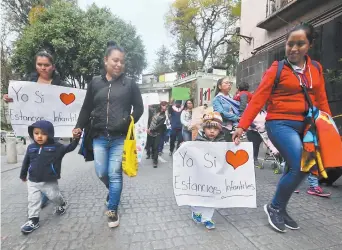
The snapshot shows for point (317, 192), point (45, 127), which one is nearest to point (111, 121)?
point (45, 127)

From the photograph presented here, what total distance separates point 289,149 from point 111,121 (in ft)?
6.15

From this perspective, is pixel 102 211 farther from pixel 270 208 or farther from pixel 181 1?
pixel 181 1

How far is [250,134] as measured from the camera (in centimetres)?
644

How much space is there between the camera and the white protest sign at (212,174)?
9.37 ft

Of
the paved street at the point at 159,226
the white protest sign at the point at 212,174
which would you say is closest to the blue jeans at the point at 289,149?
the white protest sign at the point at 212,174

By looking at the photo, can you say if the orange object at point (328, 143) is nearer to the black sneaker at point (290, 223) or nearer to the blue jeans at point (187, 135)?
the black sneaker at point (290, 223)

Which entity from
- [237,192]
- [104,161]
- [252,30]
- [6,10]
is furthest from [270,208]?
[6,10]

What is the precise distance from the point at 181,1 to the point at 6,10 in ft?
65.2

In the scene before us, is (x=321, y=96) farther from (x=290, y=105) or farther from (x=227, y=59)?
(x=227, y=59)

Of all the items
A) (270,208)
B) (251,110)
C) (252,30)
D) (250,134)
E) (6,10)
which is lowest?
(270,208)

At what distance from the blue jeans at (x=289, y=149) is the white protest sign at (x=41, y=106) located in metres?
2.66

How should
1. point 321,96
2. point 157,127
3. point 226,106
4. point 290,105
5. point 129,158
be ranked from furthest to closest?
point 157,127
point 226,106
point 129,158
point 321,96
point 290,105

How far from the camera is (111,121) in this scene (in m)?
3.02

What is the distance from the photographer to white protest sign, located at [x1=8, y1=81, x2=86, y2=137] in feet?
11.6
